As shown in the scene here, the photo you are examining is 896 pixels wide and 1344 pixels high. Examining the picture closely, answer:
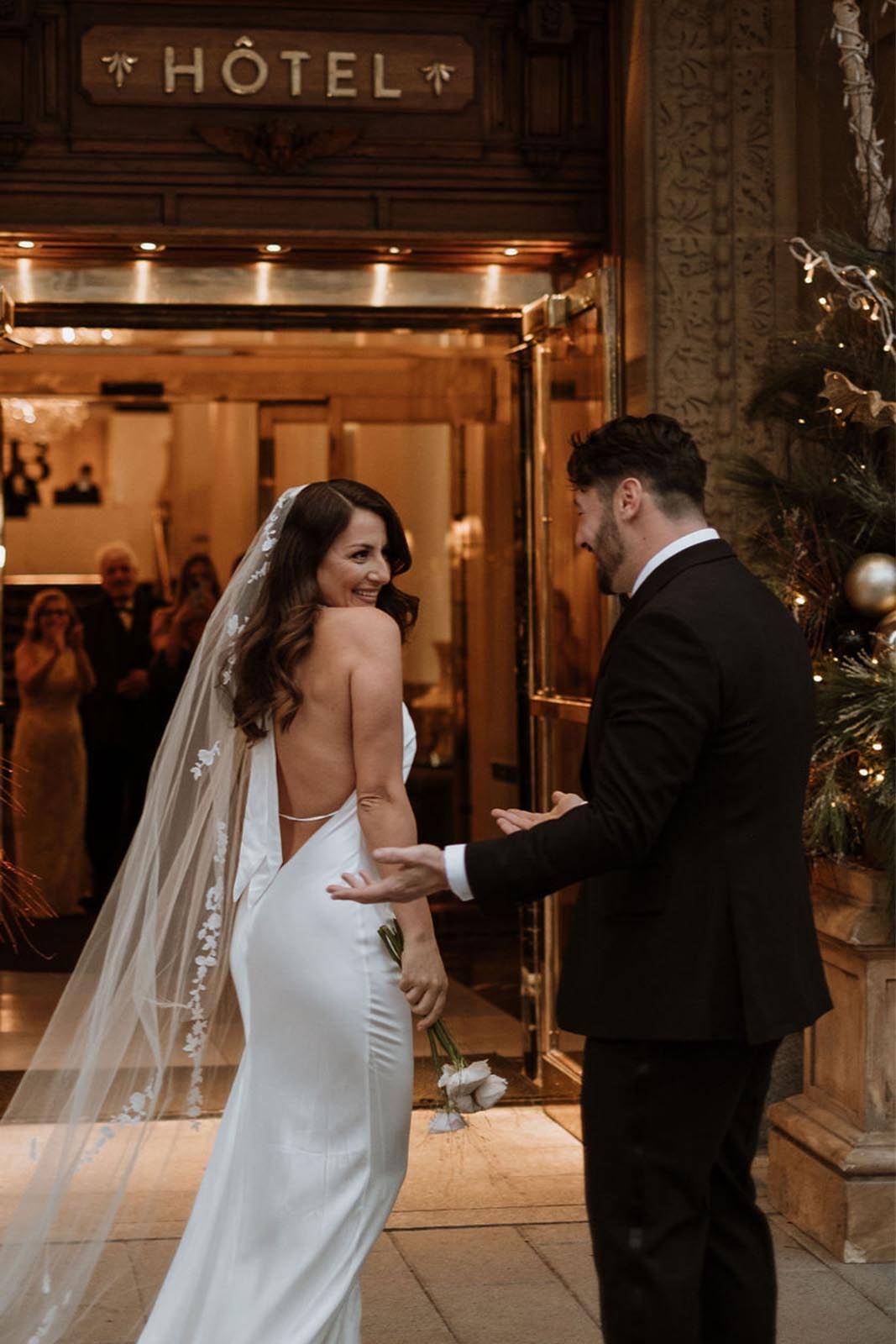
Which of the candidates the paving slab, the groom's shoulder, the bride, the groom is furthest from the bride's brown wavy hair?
the paving slab

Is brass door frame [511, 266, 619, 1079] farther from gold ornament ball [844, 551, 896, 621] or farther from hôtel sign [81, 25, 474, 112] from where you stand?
gold ornament ball [844, 551, 896, 621]

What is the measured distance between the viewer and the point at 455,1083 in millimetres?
3293

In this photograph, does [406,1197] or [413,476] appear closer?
[406,1197]

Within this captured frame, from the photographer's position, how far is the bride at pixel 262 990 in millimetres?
3375

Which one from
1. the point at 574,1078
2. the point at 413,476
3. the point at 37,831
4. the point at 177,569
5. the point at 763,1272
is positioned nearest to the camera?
the point at 763,1272

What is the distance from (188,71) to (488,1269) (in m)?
3.68

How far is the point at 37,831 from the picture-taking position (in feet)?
34.0

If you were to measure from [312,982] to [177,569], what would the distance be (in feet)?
33.4

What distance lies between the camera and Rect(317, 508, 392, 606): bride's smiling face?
3562mm

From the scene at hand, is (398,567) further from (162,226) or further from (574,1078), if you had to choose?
(574,1078)

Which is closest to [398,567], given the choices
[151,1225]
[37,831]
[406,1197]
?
[151,1225]

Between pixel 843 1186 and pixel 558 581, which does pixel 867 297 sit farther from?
pixel 843 1186

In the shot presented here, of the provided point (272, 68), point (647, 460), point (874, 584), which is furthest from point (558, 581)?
point (647, 460)

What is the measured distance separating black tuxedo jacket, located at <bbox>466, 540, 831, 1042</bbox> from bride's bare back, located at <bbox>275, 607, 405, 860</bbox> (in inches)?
21.0
